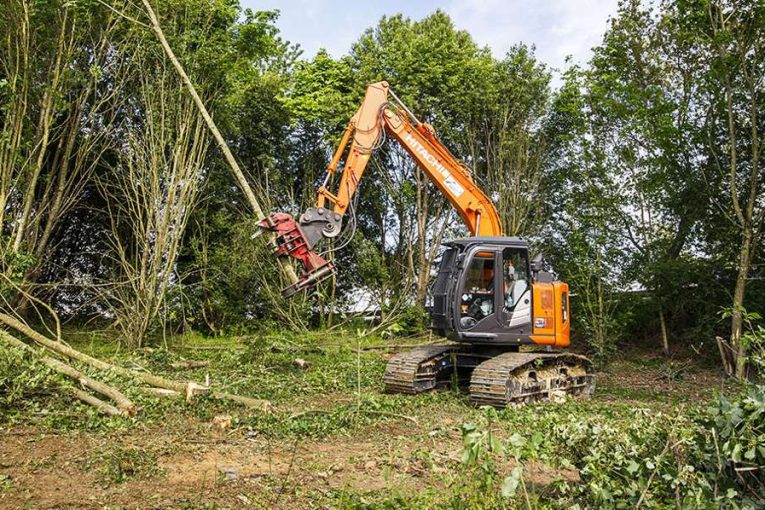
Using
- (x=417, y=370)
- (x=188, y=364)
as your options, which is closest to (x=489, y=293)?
(x=417, y=370)

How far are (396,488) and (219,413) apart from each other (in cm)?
312

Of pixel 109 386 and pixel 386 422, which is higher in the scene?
pixel 109 386

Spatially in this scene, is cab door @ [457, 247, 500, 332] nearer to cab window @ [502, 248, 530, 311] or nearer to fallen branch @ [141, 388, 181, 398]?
cab window @ [502, 248, 530, 311]

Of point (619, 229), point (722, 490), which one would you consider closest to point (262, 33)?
point (619, 229)

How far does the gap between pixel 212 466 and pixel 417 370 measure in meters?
4.11

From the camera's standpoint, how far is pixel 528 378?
8.55 meters

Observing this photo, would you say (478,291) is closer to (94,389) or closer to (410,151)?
(410,151)

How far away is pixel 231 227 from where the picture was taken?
15.9m

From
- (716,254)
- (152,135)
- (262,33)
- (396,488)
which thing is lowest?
(396,488)

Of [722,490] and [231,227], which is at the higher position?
[231,227]

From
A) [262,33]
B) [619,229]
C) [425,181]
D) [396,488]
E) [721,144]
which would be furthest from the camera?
[425,181]

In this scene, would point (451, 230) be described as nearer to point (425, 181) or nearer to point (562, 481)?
point (425, 181)

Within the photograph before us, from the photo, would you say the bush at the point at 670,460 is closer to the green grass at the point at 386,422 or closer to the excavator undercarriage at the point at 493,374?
the green grass at the point at 386,422

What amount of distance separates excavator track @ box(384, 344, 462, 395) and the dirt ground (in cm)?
171
